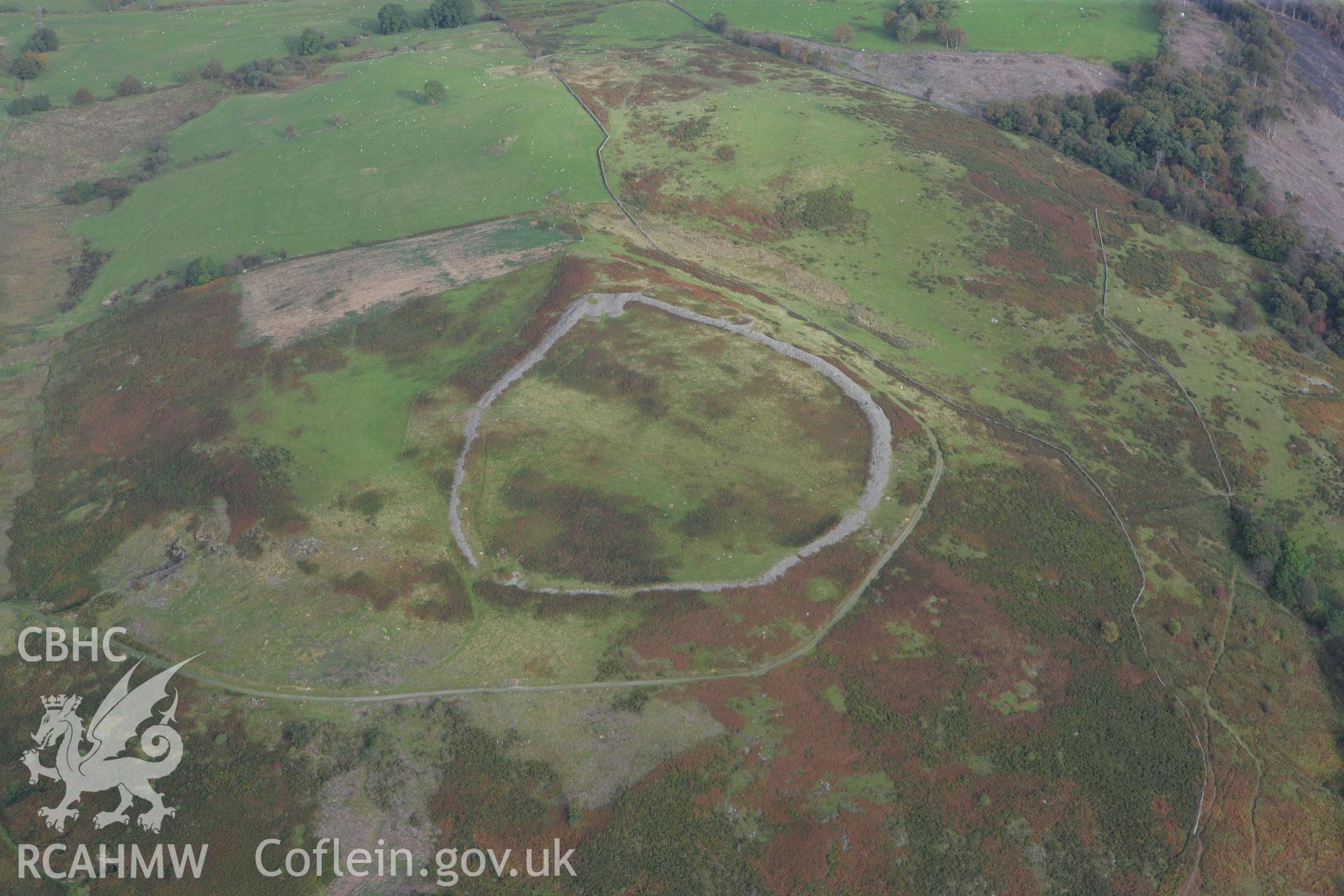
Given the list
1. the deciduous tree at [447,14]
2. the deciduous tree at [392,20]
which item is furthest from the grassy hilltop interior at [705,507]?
the deciduous tree at [447,14]

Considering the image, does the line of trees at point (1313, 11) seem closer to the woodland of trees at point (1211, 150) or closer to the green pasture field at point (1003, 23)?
the green pasture field at point (1003, 23)

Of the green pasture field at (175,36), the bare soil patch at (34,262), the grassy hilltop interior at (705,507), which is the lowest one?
the bare soil patch at (34,262)

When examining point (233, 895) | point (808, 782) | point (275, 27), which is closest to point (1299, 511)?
point (808, 782)

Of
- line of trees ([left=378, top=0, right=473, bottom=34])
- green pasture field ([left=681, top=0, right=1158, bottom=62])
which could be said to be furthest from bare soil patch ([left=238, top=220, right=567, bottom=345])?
green pasture field ([left=681, top=0, right=1158, bottom=62])

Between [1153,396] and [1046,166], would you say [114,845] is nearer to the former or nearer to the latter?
[1153,396]

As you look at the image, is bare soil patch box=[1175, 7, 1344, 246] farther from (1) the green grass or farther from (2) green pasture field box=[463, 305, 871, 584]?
(1) the green grass

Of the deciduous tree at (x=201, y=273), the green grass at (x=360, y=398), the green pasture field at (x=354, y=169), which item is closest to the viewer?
the green grass at (x=360, y=398)

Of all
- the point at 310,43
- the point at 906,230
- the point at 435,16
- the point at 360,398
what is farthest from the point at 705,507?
the point at 435,16
